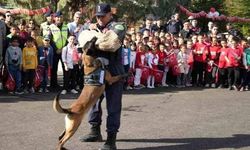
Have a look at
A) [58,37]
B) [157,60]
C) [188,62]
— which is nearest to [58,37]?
[58,37]

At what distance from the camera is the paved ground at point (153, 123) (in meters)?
6.82

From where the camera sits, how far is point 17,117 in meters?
8.52

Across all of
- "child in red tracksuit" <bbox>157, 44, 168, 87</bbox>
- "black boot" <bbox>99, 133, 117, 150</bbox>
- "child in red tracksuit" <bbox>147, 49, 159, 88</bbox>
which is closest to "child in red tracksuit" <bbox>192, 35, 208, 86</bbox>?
"child in red tracksuit" <bbox>157, 44, 168, 87</bbox>

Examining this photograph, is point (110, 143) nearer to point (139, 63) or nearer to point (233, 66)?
point (139, 63)

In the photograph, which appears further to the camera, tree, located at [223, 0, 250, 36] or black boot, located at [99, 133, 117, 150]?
tree, located at [223, 0, 250, 36]

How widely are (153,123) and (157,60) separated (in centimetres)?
583

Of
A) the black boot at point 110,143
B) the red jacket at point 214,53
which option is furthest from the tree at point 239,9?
the black boot at point 110,143

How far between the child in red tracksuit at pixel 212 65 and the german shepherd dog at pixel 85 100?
8361mm

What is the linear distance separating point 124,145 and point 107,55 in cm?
129

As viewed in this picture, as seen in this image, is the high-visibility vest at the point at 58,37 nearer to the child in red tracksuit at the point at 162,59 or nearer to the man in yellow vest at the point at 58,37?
the man in yellow vest at the point at 58,37

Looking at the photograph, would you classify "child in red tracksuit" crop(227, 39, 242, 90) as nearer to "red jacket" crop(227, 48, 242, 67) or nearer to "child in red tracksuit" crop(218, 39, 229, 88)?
"red jacket" crop(227, 48, 242, 67)

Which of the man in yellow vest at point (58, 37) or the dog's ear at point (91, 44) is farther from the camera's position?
the man in yellow vest at point (58, 37)

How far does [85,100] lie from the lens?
620 centimetres

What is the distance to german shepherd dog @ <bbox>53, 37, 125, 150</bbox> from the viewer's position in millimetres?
6105
